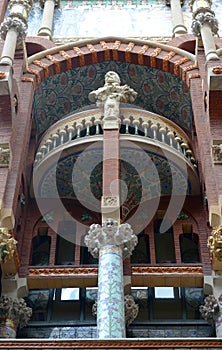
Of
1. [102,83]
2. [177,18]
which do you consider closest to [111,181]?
[102,83]

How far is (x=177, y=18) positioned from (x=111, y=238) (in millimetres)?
9731

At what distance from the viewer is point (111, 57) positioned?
16141 millimetres

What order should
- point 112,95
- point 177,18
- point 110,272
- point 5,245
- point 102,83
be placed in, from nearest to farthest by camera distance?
point 110,272
point 5,245
point 112,95
point 102,83
point 177,18

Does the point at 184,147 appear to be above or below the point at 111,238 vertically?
above

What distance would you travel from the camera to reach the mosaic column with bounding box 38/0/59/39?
1741cm

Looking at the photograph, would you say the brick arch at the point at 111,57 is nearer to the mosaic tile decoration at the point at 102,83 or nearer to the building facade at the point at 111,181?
the building facade at the point at 111,181

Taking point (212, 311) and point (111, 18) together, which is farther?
point (111, 18)

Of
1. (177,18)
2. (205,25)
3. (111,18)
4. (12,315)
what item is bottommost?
(12,315)

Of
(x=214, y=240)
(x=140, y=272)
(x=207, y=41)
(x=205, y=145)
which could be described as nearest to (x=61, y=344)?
(x=214, y=240)

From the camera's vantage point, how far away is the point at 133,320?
11.7 metres

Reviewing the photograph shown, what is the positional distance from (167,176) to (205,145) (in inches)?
61.8

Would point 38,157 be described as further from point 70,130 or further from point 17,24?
point 17,24

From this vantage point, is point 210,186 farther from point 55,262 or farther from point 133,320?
point 55,262

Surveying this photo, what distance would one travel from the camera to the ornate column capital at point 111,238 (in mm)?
10188
